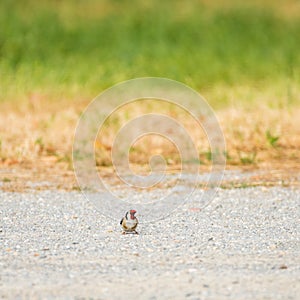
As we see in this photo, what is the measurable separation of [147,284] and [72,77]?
9478 mm

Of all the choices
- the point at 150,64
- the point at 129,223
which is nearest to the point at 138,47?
the point at 150,64

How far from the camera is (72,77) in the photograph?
1455 centimetres

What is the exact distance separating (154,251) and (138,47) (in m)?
Result: 10.4

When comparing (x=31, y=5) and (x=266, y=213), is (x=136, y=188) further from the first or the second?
(x=31, y=5)

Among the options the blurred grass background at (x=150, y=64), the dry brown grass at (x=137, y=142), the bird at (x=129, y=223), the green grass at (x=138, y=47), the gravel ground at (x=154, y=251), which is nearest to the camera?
the gravel ground at (x=154, y=251)

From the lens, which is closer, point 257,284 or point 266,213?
point 257,284

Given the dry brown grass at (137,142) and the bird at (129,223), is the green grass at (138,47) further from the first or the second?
the bird at (129,223)

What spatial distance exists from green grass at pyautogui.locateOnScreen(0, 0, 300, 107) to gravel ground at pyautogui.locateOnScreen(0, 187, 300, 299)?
16.4 feet

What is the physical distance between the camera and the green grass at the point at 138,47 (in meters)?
14.3

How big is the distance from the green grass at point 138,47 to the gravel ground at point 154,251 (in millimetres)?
5014

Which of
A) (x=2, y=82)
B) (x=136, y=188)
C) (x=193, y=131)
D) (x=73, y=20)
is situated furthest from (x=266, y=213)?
(x=73, y=20)

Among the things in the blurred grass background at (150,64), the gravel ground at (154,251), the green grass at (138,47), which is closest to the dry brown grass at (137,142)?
the blurred grass background at (150,64)

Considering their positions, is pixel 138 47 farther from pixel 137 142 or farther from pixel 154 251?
pixel 154 251

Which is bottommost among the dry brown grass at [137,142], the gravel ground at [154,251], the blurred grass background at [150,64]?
the gravel ground at [154,251]
